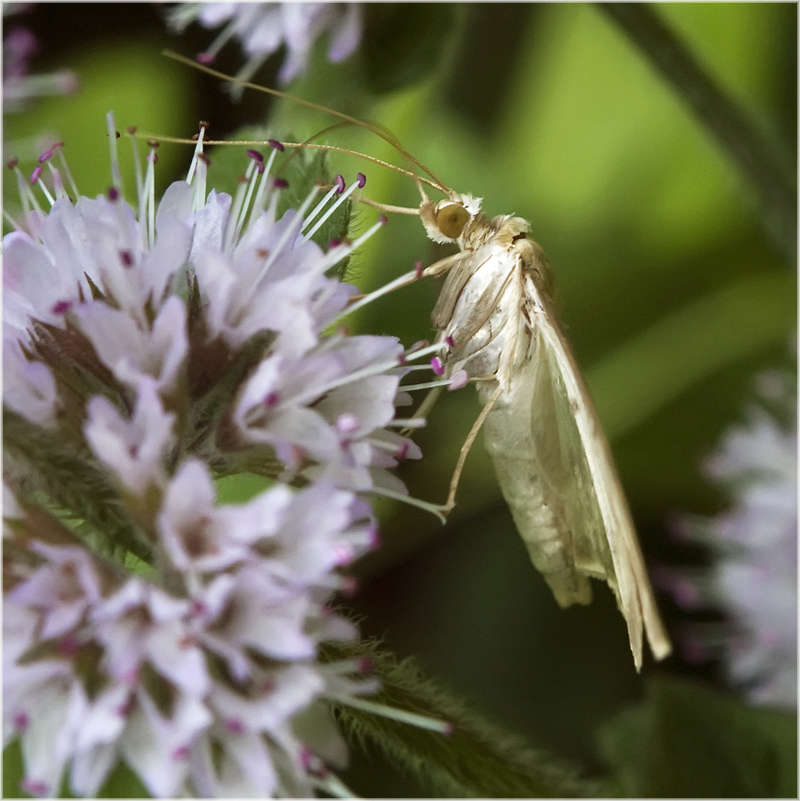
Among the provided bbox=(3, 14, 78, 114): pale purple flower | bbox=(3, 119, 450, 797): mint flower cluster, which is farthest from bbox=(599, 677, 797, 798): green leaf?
bbox=(3, 14, 78, 114): pale purple flower

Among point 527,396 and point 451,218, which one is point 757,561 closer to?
point 527,396

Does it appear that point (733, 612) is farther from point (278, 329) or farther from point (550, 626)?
point (278, 329)

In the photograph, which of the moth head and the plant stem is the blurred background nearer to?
the plant stem

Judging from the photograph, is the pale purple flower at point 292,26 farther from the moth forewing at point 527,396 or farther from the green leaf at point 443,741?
the green leaf at point 443,741

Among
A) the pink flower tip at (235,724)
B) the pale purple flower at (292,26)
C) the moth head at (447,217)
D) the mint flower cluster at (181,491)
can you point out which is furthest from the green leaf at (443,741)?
the pale purple flower at (292,26)

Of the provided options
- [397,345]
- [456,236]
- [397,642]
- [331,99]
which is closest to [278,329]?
[397,345]

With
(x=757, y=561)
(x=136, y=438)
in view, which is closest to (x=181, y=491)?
(x=136, y=438)
